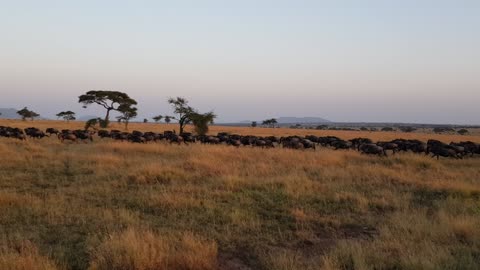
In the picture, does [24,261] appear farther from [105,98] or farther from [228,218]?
[105,98]

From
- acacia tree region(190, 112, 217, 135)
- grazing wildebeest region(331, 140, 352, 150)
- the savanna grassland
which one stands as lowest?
the savanna grassland

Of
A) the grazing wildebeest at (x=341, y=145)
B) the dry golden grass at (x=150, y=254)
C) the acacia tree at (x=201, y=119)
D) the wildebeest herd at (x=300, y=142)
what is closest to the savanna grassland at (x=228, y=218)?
the dry golden grass at (x=150, y=254)

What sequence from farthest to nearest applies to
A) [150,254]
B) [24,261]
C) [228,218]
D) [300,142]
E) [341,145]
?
1. [341,145]
2. [300,142]
3. [228,218]
4. [150,254]
5. [24,261]

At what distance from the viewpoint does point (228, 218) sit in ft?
31.1

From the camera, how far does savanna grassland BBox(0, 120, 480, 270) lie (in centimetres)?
677

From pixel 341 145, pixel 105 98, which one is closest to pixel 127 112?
pixel 105 98

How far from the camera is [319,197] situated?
12.1 metres

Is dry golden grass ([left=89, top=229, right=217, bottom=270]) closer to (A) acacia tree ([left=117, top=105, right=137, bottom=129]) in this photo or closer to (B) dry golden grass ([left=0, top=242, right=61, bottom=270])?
(B) dry golden grass ([left=0, top=242, right=61, bottom=270])

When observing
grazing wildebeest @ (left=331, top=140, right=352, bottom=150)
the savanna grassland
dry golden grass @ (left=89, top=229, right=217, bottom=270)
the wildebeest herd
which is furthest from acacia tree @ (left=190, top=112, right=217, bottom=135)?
dry golden grass @ (left=89, top=229, right=217, bottom=270)

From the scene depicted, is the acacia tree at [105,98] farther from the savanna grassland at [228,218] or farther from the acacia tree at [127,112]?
the savanna grassland at [228,218]

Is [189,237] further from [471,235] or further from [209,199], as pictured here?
[471,235]

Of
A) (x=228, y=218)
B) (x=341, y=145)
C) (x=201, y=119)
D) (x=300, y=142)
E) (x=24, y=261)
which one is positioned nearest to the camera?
(x=24, y=261)

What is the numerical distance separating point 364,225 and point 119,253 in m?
5.29

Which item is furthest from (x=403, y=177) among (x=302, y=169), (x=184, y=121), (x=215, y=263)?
(x=184, y=121)
